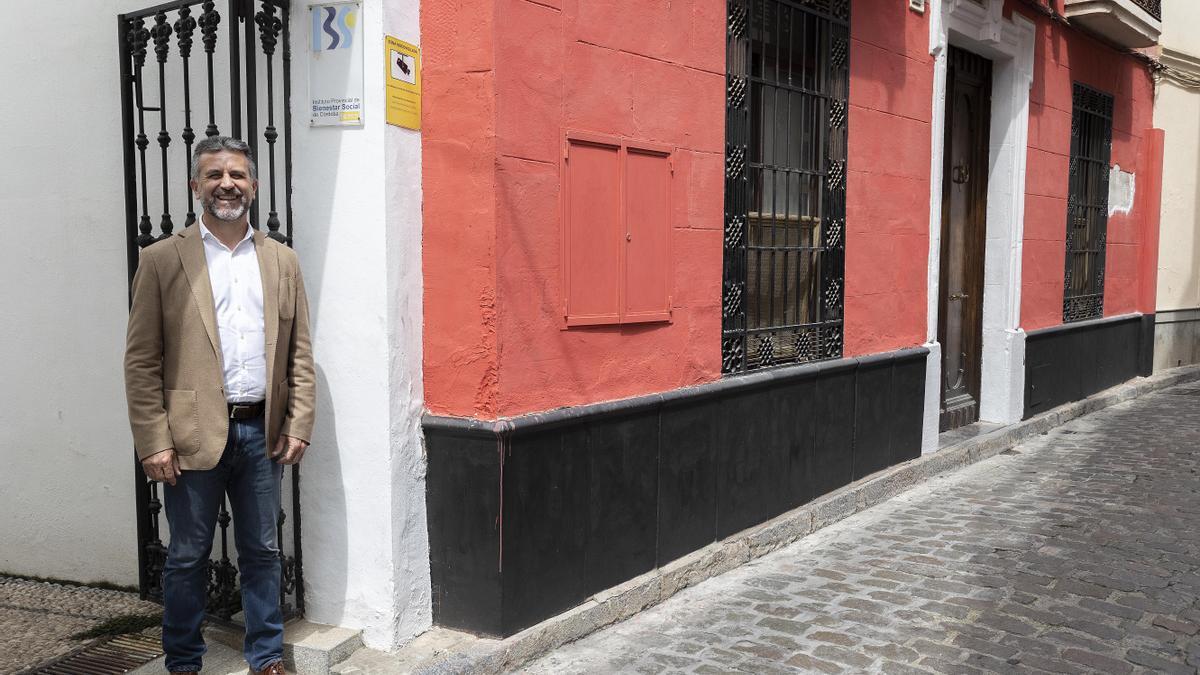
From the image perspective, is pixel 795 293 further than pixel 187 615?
Yes

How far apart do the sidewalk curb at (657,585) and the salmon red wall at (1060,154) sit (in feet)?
7.02

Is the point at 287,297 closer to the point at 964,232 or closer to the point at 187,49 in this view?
the point at 187,49

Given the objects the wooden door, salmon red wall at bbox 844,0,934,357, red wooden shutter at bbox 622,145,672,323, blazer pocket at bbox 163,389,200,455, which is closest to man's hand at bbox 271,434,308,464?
blazer pocket at bbox 163,389,200,455

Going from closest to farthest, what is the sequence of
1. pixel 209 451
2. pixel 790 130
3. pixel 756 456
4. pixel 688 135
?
pixel 209 451 → pixel 688 135 → pixel 756 456 → pixel 790 130

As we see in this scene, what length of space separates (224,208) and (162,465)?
2.89 feet

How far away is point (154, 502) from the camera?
4.38 m

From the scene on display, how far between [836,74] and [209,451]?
474 centimetres

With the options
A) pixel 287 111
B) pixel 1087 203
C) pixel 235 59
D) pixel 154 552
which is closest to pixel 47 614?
pixel 154 552

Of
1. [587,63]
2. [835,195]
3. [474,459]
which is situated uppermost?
[587,63]

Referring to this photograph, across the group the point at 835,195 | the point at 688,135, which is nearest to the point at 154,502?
the point at 688,135

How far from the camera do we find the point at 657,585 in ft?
15.9

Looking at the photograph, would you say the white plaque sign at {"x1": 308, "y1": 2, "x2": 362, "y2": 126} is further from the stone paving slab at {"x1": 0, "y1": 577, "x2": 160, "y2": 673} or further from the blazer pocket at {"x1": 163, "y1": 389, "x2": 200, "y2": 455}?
the stone paving slab at {"x1": 0, "y1": 577, "x2": 160, "y2": 673}

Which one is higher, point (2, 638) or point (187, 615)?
point (187, 615)

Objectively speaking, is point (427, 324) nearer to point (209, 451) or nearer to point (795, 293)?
point (209, 451)
